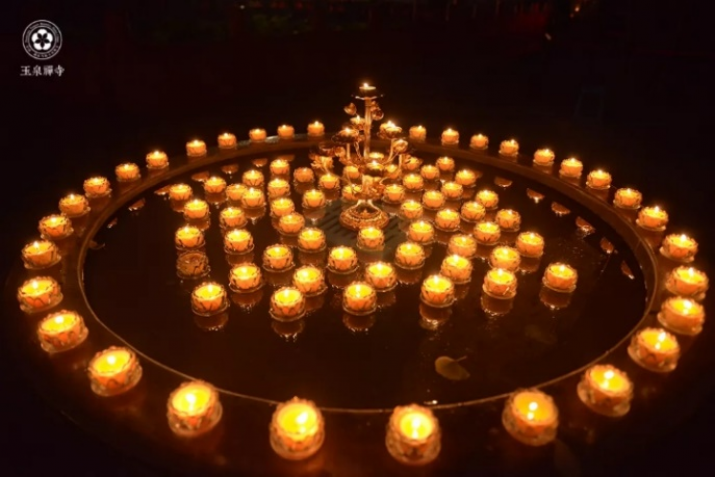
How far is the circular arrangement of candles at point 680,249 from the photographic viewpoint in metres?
3.96

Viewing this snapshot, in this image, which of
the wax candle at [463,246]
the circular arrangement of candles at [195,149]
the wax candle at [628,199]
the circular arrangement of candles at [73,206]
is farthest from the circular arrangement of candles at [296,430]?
the circular arrangement of candles at [195,149]

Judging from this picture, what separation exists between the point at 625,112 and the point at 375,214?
Answer: 6762 millimetres

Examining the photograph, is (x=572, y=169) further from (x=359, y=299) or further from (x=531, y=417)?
(x=531, y=417)

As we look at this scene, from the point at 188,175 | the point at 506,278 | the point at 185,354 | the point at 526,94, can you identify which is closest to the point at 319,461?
the point at 185,354

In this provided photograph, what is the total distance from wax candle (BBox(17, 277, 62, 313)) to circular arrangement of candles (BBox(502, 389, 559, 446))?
2.92 m

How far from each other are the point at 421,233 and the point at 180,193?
2.45 m

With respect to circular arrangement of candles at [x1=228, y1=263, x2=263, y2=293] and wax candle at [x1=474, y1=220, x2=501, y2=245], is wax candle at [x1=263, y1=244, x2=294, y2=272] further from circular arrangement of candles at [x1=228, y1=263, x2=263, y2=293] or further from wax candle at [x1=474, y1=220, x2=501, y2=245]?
wax candle at [x1=474, y1=220, x2=501, y2=245]

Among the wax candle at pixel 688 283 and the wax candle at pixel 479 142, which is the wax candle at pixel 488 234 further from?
the wax candle at pixel 479 142

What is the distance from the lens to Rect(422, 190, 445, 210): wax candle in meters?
5.06

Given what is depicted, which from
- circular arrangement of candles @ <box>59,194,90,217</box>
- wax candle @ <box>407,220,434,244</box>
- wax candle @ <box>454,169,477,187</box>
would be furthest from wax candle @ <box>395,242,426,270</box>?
circular arrangement of candles @ <box>59,194,90,217</box>

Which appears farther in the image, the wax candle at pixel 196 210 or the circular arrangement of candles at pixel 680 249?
the wax candle at pixel 196 210

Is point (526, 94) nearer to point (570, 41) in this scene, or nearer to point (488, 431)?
point (570, 41)

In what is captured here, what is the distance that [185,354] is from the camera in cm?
342

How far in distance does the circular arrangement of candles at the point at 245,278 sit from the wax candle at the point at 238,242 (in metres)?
0.41
